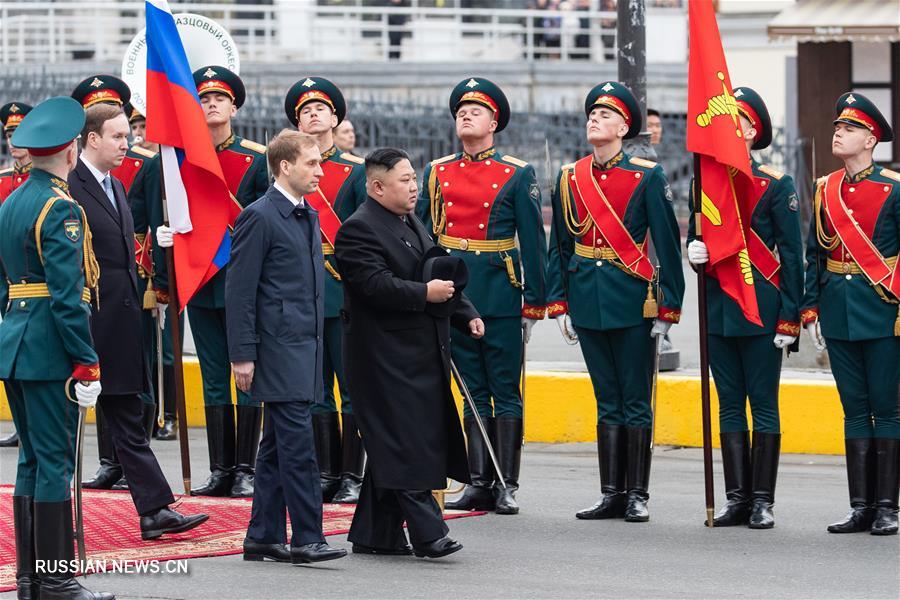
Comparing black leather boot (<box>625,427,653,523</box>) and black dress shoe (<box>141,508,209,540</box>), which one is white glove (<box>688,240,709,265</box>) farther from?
black dress shoe (<box>141,508,209,540</box>)

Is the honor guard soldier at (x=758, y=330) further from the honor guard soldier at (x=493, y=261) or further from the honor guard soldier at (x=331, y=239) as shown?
the honor guard soldier at (x=331, y=239)

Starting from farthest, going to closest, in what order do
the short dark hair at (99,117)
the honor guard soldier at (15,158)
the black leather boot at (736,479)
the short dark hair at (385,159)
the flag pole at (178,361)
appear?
1. the honor guard soldier at (15,158)
2. the flag pole at (178,361)
3. the black leather boot at (736,479)
4. the short dark hair at (99,117)
5. the short dark hair at (385,159)

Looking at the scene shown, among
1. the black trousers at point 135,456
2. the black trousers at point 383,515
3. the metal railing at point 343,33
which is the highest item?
the metal railing at point 343,33

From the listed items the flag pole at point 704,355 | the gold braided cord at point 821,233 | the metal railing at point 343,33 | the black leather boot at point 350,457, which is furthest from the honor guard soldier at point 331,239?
the metal railing at point 343,33

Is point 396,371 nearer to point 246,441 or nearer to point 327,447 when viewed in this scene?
point 327,447

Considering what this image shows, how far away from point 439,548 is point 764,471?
6.12 feet

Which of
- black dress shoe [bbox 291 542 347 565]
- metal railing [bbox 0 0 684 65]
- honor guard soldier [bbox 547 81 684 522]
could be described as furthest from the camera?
metal railing [bbox 0 0 684 65]

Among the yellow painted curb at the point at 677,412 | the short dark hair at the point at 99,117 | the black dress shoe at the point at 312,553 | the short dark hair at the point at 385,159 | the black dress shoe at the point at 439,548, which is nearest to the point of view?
the black dress shoe at the point at 312,553

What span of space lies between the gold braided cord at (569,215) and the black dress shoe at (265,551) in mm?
2356

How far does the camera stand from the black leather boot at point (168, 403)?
11.5 m

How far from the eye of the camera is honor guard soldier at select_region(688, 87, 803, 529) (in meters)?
8.74

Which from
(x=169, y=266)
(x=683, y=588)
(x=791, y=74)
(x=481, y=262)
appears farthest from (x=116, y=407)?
(x=791, y=74)

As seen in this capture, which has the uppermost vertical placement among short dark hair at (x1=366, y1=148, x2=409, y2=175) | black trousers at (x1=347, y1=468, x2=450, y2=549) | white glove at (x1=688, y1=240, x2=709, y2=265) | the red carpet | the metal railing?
the metal railing

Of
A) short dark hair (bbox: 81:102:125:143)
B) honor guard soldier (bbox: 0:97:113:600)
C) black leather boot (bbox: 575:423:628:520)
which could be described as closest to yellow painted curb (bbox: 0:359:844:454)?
black leather boot (bbox: 575:423:628:520)
